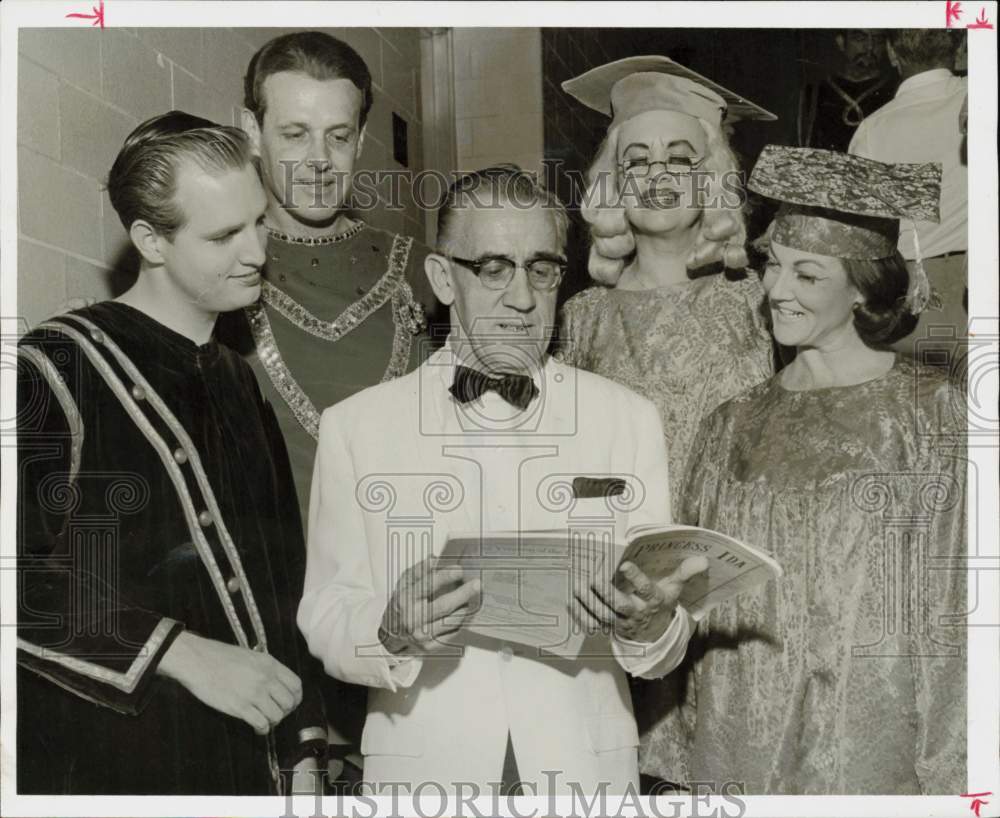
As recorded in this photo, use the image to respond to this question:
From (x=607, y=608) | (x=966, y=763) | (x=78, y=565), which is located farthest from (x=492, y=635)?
(x=966, y=763)

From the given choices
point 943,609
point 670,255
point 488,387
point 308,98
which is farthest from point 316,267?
point 943,609

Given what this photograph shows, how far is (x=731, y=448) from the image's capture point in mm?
3416

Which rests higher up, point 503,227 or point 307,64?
point 307,64

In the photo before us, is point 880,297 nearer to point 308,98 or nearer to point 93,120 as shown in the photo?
point 308,98

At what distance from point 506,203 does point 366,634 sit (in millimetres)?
1161

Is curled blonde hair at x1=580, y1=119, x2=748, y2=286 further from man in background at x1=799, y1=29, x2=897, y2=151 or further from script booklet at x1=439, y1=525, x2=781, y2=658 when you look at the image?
script booklet at x1=439, y1=525, x2=781, y2=658

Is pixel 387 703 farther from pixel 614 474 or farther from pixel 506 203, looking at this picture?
pixel 506 203

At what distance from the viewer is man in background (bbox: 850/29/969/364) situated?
345cm

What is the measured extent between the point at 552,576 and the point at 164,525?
99cm

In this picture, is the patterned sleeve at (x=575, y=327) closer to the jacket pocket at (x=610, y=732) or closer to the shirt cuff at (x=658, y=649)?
the shirt cuff at (x=658, y=649)

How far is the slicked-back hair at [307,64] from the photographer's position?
3385 millimetres

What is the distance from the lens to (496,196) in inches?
132

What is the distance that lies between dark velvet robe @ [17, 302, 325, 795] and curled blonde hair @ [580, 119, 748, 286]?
0.98m

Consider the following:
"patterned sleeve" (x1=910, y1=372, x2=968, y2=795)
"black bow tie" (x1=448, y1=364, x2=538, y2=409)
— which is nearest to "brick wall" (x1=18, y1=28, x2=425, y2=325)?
"black bow tie" (x1=448, y1=364, x2=538, y2=409)
